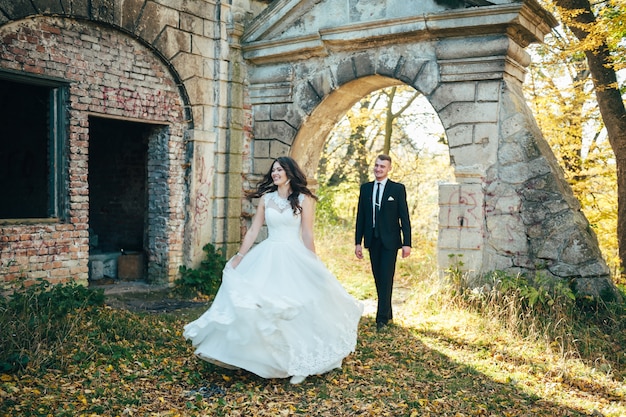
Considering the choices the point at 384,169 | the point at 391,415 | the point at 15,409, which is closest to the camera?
the point at 15,409

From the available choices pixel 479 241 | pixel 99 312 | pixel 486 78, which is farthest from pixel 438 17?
pixel 99 312

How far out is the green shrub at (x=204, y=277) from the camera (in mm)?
8195

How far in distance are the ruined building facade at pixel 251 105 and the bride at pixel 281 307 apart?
107 inches

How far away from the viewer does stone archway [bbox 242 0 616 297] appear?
663 centimetres

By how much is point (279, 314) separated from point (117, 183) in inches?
273

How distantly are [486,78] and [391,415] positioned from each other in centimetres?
433

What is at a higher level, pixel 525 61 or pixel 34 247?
pixel 525 61

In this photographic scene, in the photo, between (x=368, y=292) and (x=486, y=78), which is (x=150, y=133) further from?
(x=486, y=78)

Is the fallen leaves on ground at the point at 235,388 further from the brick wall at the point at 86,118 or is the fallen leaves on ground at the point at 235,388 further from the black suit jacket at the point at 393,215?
the brick wall at the point at 86,118

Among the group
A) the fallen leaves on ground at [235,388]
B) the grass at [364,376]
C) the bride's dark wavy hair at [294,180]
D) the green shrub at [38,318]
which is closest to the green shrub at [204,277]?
the grass at [364,376]

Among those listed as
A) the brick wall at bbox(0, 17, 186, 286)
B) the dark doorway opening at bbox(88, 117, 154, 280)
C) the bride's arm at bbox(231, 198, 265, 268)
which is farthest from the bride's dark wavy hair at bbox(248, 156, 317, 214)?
the dark doorway opening at bbox(88, 117, 154, 280)

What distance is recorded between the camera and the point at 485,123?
6.92m

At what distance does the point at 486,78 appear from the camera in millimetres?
6879

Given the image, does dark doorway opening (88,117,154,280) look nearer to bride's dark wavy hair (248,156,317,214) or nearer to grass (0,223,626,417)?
grass (0,223,626,417)
